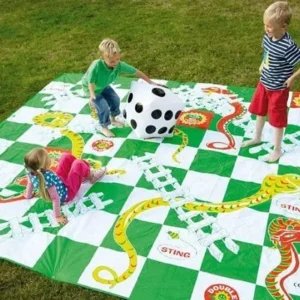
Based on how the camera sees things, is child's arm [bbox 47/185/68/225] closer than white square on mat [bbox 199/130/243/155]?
Yes

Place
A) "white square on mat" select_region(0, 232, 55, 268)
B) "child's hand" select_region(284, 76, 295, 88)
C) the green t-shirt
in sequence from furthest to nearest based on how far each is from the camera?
the green t-shirt
"child's hand" select_region(284, 76, 295, 88)
"white square on mat" select_region(0, 232, 55, 268)

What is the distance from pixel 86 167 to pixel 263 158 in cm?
142

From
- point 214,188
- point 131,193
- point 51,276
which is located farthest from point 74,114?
point 51,276

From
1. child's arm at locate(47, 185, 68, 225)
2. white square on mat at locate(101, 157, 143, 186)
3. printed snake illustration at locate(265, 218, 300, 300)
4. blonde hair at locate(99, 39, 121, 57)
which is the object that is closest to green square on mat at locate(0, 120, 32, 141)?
white square on mat at locate(101, 157, 143, 186)

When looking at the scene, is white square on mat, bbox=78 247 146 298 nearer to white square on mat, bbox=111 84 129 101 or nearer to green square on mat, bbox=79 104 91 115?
green square on mat, bbox=79 104 91 115

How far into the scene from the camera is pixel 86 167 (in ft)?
11.1

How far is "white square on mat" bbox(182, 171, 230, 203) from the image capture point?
10.8 ft

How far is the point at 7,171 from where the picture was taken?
3.69m

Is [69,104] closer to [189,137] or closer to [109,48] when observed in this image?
[109,48]

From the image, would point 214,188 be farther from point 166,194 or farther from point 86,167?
point 86,167

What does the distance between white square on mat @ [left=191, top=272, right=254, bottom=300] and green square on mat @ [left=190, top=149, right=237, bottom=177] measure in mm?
1025

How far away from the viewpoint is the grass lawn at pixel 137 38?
521cm

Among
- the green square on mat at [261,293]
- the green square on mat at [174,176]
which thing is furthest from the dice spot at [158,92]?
the green square on mat at [261,293]

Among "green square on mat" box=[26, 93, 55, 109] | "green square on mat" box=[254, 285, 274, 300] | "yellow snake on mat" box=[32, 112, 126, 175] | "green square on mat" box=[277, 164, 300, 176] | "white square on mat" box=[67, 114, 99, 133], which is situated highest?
"green square on mat" box=[277, 164, 300, 176]
